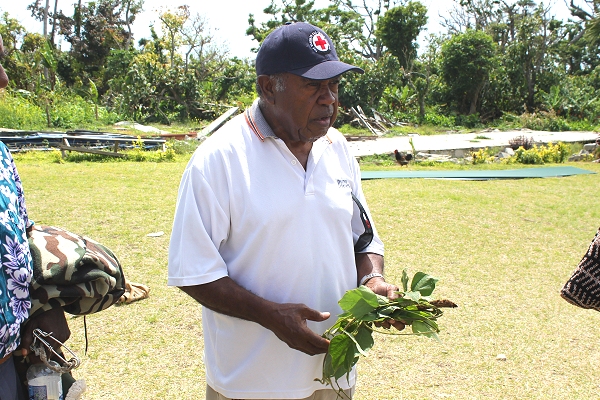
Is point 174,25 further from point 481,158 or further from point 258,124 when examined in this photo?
point 258,124

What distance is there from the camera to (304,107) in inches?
77.4

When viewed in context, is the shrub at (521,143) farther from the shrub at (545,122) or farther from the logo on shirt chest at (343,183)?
the logo on shirt chest at (343,183)

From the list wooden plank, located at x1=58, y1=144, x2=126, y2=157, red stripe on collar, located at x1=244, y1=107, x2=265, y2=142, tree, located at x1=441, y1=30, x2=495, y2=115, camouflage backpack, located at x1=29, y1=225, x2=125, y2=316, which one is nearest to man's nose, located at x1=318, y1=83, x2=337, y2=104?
red stripe on collar, located at x1=244, y1=107, x2=265, y2=142

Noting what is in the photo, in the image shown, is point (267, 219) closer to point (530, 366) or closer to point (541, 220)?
point (530, 366)

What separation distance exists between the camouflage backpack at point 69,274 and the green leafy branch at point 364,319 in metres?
0.77

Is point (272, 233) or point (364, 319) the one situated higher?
point (272, 233)

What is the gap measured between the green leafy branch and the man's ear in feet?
2.40

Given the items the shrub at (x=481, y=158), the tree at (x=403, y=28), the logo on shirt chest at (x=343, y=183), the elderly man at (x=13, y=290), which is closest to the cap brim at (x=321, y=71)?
the logo on shirt chest at (x=343, y=183)

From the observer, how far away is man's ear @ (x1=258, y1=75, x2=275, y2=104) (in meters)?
1.99

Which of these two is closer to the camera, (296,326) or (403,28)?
(296,326)

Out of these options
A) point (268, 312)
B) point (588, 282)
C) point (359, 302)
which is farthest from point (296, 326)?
point (588, 282)

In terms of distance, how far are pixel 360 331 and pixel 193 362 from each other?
2.34 meters

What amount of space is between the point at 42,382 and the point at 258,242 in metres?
0.82

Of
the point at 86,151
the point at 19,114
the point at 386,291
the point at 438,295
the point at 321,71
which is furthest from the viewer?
the point at 19,114
